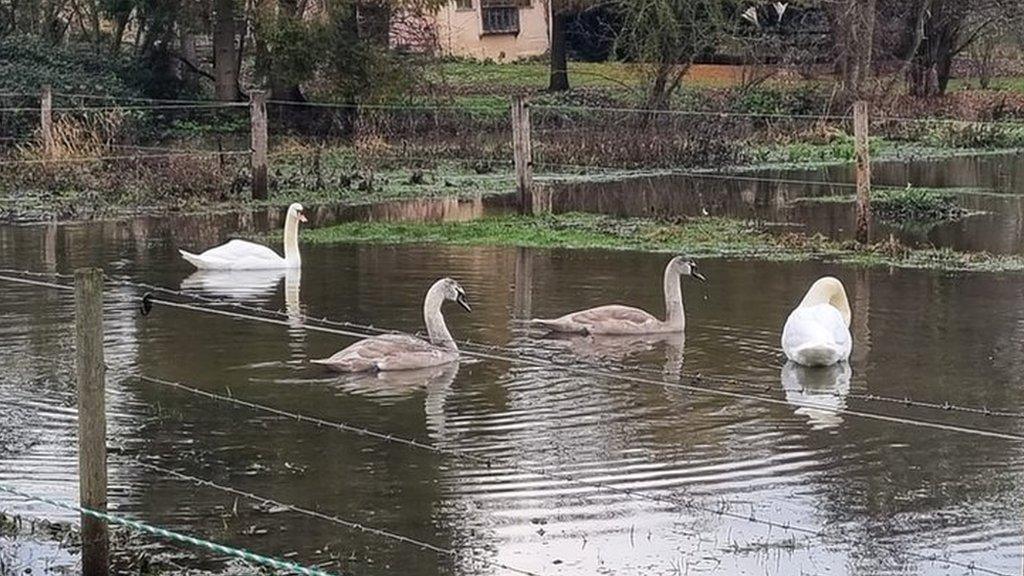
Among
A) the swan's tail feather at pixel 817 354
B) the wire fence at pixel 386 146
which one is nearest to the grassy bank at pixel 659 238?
the wire fence at pixel 386 146

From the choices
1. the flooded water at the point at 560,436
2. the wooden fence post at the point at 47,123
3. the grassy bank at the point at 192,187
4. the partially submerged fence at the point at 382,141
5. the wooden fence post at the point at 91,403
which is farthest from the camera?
the wooden fence post at the point at 47,123

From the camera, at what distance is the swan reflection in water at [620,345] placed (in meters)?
14.1

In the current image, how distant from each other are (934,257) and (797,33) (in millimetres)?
36408

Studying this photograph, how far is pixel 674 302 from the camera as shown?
15.2m

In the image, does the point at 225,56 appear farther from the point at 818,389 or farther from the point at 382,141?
the point at 818,389

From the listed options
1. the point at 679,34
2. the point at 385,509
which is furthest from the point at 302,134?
the point at 385,509

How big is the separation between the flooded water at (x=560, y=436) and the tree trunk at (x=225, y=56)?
24.4m

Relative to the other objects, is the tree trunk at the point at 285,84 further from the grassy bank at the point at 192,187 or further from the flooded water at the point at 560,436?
the flooded water at the point at 560,436

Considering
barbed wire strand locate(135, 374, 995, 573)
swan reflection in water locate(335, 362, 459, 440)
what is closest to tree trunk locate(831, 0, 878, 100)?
swan reflection in water locate(335, 362, 459, 440)

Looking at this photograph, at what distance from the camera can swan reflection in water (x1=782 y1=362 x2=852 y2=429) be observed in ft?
38.9

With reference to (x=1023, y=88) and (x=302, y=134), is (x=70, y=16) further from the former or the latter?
(x=1023, y=88)

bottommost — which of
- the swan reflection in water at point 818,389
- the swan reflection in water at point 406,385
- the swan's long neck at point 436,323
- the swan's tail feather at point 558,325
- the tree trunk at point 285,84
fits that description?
the swan reflection in water at point 818,389

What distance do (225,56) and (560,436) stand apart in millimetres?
32698

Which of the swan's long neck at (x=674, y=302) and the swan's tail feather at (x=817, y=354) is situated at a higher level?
the swan's long neck at (x=674, y=302)
